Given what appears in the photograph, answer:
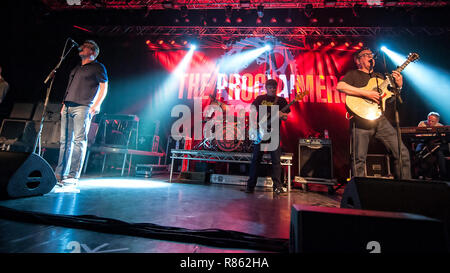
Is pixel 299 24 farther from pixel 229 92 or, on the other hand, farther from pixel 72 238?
pixel 72 238

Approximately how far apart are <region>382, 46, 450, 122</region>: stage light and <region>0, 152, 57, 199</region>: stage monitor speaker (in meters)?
8.30

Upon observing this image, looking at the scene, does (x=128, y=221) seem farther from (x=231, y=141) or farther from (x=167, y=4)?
(x=167, y=4)

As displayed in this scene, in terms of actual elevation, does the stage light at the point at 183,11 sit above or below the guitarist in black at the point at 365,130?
above

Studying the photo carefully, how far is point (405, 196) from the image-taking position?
1.12m

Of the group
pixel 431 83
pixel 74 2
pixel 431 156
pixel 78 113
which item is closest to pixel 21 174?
pixel 78 113

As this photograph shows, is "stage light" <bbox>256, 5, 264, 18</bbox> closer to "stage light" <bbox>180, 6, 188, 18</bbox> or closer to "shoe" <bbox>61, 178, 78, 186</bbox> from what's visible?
"stage light" <bbox>180, 6, 188, 18</bbox>

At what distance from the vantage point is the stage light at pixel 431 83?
5.39m

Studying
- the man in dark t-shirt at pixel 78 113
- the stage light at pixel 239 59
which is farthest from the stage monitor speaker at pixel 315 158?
the man in dark t-shirt at pixel 78 113

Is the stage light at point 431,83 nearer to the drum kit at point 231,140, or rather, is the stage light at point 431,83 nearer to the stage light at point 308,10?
the stage light at point 308,10

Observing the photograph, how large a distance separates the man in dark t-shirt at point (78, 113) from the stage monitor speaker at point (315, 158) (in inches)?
162

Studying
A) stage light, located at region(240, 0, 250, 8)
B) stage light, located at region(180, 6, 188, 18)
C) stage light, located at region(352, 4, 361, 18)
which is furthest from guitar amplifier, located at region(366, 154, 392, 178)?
stage light, located at region(180, 6, 188, 18)
